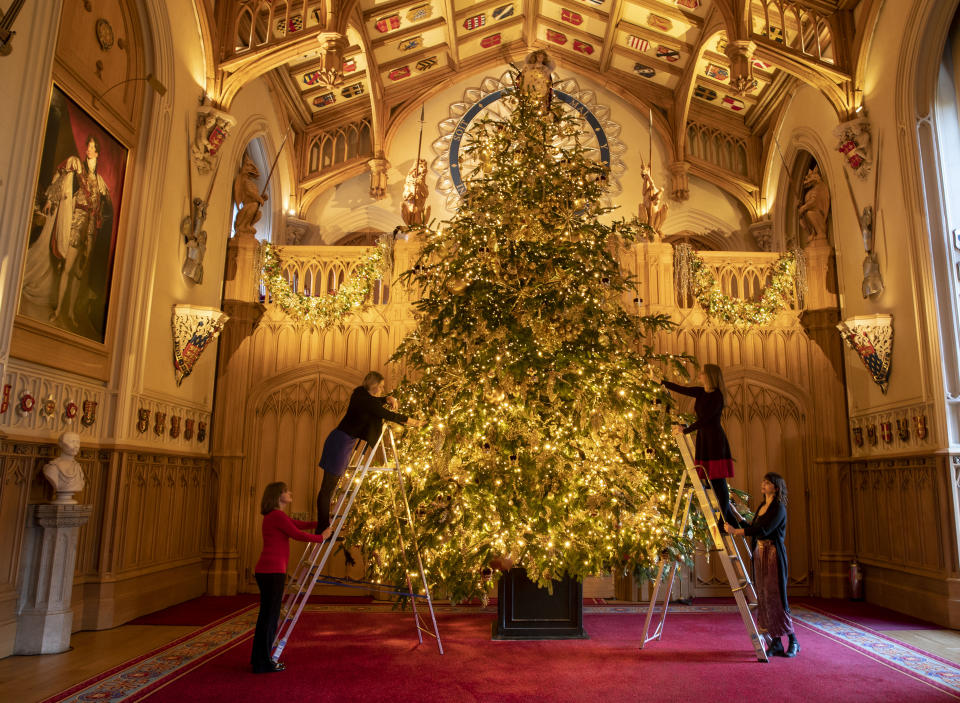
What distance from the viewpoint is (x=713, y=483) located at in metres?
5.70

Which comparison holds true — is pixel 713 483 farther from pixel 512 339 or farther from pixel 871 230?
pixel 871 230

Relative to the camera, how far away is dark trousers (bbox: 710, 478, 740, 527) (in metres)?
5.53

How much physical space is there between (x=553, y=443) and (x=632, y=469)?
30.1 inches

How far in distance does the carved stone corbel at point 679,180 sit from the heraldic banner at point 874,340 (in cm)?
460

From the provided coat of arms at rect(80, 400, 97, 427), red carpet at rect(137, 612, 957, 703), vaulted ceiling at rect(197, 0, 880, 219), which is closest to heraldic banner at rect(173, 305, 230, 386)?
coat of arms at rect(80, 400, 97, 427)

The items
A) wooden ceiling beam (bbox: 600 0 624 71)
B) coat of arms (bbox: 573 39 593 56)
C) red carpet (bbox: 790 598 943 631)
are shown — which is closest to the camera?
red carpet (bbox: 790 598 943 631)

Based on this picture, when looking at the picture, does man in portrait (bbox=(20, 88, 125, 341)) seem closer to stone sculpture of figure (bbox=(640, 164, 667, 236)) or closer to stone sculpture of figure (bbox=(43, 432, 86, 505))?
stone sculpture of figure (bbox=(43, 432, 86, 505))

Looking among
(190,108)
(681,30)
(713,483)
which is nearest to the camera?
(713,483)

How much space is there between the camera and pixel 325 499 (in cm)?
514

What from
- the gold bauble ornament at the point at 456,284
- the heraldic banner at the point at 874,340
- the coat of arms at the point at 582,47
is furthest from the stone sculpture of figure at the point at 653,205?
the gold bauble ornament at the point at 456,284

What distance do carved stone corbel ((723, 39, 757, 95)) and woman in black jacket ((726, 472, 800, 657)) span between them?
5141mm

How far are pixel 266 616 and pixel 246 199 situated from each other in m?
5.84

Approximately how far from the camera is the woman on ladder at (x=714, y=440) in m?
5.54

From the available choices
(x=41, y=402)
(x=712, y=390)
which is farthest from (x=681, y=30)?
(x=41, y=402)
